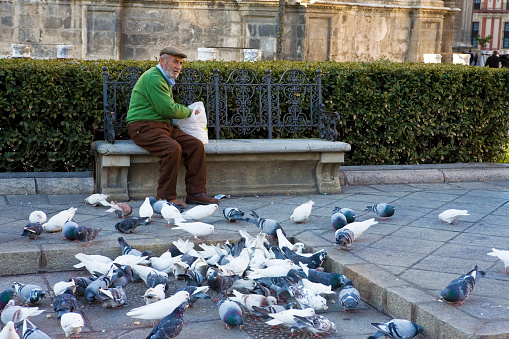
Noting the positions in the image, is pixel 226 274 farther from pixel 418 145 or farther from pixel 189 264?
pixel 418 145

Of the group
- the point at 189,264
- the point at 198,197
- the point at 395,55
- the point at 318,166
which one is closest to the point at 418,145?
the point at 318,166

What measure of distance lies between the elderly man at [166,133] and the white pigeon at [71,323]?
2.77 meters

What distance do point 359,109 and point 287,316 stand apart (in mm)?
4557

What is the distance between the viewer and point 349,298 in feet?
13.2

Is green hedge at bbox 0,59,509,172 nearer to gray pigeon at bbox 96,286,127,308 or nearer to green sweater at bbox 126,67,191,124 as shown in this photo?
green sweater at bbox 126,67,191,124

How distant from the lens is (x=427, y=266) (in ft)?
15.0

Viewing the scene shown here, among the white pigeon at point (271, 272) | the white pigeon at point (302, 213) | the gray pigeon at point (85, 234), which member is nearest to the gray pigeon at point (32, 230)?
the gray pigeon at point (85, 234)

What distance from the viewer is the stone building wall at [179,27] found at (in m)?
15.2

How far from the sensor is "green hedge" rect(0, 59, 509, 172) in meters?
6.96

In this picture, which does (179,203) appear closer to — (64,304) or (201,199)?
(201,199)

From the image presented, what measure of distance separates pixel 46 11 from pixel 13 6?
2.40 feet

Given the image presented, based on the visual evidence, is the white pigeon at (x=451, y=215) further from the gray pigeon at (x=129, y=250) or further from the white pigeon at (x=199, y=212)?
the gray pigeon at (x=129, y=250)

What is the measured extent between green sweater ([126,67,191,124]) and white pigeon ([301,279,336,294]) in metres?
2.84

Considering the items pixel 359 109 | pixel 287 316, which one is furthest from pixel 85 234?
pixel 359 109
